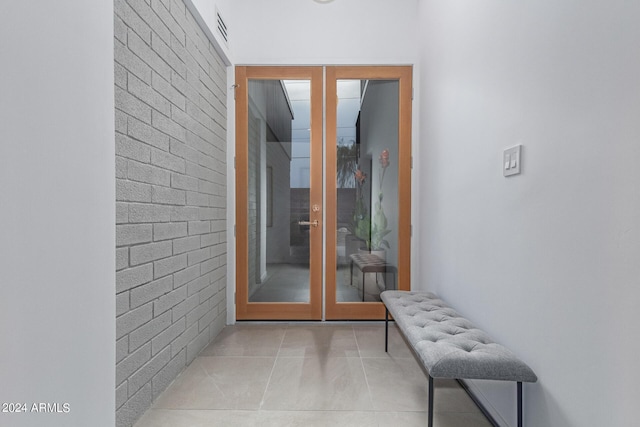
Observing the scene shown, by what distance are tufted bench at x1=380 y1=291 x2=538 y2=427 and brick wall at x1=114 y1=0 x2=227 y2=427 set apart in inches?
52.2

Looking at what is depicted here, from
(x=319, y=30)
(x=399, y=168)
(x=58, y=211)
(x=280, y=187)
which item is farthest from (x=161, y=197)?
(x=319, y=30)

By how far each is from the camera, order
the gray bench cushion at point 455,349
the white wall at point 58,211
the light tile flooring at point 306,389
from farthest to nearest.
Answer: the light tile flooring at point 306,389 → the gray bench cushion at point 455,349 → the white wall at point 58,211

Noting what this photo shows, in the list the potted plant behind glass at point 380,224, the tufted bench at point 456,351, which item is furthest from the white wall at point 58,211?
the potted plant behind glass at point 380,224

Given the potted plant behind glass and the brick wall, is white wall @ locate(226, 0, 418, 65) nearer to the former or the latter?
the brick wall

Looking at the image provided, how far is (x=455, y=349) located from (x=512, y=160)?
85 cm

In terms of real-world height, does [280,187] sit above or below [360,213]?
above

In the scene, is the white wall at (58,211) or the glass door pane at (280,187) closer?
the white wall at (58,211)

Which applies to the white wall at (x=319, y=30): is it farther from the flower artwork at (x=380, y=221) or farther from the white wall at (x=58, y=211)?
the white wall at (x=58, y=211)

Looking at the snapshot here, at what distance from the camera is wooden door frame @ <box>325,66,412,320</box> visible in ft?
10.4

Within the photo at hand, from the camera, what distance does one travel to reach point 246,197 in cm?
315

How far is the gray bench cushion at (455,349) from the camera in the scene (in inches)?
51.1

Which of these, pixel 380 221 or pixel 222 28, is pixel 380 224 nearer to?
pixel 380 221

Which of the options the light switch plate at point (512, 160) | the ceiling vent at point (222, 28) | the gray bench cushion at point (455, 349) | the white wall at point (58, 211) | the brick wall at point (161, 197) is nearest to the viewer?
Answer: the white wall at point (58, 211)

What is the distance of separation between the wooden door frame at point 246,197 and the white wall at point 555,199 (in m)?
1.39
